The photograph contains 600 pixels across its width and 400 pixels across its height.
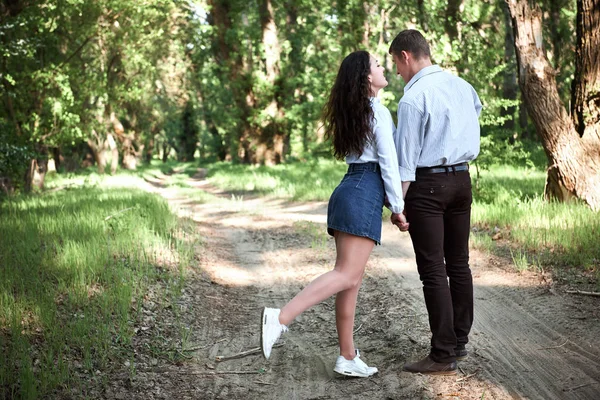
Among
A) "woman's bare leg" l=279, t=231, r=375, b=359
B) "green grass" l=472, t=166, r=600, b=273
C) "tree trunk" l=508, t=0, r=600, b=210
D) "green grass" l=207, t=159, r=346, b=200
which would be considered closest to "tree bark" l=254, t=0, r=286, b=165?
"green grass" l=207, t=159, r=346, b=200

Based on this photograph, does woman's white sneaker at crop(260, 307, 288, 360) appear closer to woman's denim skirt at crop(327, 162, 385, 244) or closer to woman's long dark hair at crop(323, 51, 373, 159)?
woman's denim skirt at crop(327, 162, 385, 244)

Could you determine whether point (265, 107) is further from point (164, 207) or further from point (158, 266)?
point (158, 266)

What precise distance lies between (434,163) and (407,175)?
0.20 metres

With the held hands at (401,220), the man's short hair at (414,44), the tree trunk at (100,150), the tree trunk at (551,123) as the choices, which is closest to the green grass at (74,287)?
the held hands at (401,220)

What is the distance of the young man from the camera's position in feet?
13.1

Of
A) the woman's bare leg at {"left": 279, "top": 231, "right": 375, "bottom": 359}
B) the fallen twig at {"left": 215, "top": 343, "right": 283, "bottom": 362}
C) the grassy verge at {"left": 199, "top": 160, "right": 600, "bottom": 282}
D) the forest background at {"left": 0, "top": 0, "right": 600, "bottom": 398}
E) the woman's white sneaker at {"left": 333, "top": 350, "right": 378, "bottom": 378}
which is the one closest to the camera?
the woman's bare leg at {"left": 279, "top": 231, "right": 375, "bottom": 359}

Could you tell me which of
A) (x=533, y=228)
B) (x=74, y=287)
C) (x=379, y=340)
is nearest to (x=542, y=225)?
(x=533, y=228)

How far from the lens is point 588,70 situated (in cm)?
916

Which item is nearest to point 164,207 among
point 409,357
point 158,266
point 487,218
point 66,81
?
point 158,266

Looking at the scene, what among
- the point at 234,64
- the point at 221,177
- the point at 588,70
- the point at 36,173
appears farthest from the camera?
the point at 234,64

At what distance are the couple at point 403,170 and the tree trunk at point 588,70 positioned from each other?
5.94 metres

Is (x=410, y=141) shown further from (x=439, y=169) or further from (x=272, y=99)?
(x=272, y=99)

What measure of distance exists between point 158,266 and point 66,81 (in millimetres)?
12625

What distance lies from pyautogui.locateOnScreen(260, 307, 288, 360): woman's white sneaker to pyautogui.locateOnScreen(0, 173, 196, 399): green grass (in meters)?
1.21
